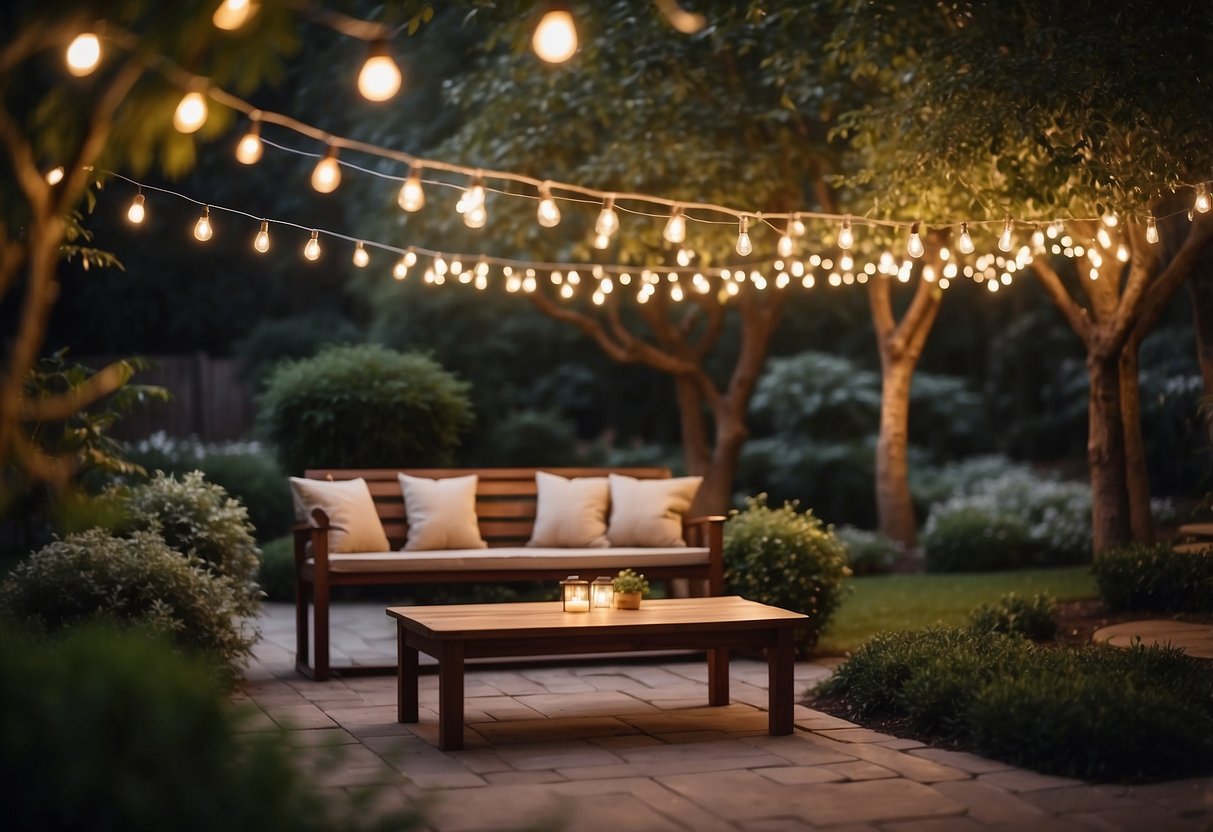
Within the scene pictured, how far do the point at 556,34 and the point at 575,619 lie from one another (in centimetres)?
274

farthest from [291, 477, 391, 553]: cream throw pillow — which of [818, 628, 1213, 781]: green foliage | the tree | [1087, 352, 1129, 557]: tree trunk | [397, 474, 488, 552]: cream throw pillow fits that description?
[1087, 352, 1129, 557]: tree trunk

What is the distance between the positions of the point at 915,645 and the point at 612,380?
42.4 ft

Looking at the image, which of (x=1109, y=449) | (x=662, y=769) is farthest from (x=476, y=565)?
(x=1109, y=449)

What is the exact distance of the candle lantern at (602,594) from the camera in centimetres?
559

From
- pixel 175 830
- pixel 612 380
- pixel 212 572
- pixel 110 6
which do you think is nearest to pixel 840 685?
pixel 212 572

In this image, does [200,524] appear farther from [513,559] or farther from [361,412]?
[361,412]

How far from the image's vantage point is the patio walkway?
12.9 feet

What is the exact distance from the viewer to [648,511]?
737 cm

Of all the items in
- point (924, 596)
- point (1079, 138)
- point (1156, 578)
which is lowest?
point (924, 596)

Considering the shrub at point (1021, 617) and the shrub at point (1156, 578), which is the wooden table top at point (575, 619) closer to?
the shrub at point (1021, 617)

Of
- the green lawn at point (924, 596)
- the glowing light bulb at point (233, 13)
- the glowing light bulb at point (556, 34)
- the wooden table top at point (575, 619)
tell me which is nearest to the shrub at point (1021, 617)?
the green lawn at point (924, 596)

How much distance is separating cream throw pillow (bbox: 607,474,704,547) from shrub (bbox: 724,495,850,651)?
1.21 feet

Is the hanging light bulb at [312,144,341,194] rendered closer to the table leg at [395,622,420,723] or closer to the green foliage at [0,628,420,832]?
the green foliage at [0,628,420,832]

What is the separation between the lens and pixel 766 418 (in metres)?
17.6
